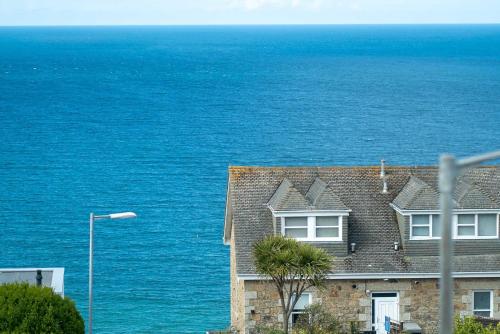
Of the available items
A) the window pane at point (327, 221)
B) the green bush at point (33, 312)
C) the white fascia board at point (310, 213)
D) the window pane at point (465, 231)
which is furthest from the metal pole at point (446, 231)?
the window pane at point (465, 231)

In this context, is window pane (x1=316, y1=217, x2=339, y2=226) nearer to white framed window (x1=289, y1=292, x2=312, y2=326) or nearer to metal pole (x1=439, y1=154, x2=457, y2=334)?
white framed window (x1=289, y1=292, x2=312, y2=326)

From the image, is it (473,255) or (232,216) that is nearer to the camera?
(473,255)

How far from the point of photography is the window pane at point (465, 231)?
35.8 metres

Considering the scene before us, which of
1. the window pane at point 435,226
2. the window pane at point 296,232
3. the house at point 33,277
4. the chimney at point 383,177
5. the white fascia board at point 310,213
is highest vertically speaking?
the chimney at point 383,177

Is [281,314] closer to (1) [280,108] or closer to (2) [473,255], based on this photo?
(2) [473,255]

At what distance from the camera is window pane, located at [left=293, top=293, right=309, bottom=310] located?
3538cm

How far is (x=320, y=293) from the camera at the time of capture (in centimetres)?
3509

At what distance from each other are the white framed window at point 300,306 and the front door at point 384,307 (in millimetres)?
1951

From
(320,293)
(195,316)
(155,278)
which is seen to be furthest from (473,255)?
(155,278)

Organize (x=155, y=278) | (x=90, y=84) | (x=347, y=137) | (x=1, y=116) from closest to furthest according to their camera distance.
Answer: (x=155, y=278)
(x=347, y=137)
(x=1, y=116)
(x=90, y=84)

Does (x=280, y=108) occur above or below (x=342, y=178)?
above

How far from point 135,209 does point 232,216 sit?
1802 inches

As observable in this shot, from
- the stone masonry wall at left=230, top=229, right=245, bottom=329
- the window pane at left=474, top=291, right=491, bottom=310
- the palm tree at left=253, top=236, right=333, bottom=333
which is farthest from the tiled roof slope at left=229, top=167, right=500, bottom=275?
the palm tree at left=253, top=236, right=333, bottom=333

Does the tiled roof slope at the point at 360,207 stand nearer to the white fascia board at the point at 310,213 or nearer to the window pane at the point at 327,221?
the window pane at the point at 327,221
